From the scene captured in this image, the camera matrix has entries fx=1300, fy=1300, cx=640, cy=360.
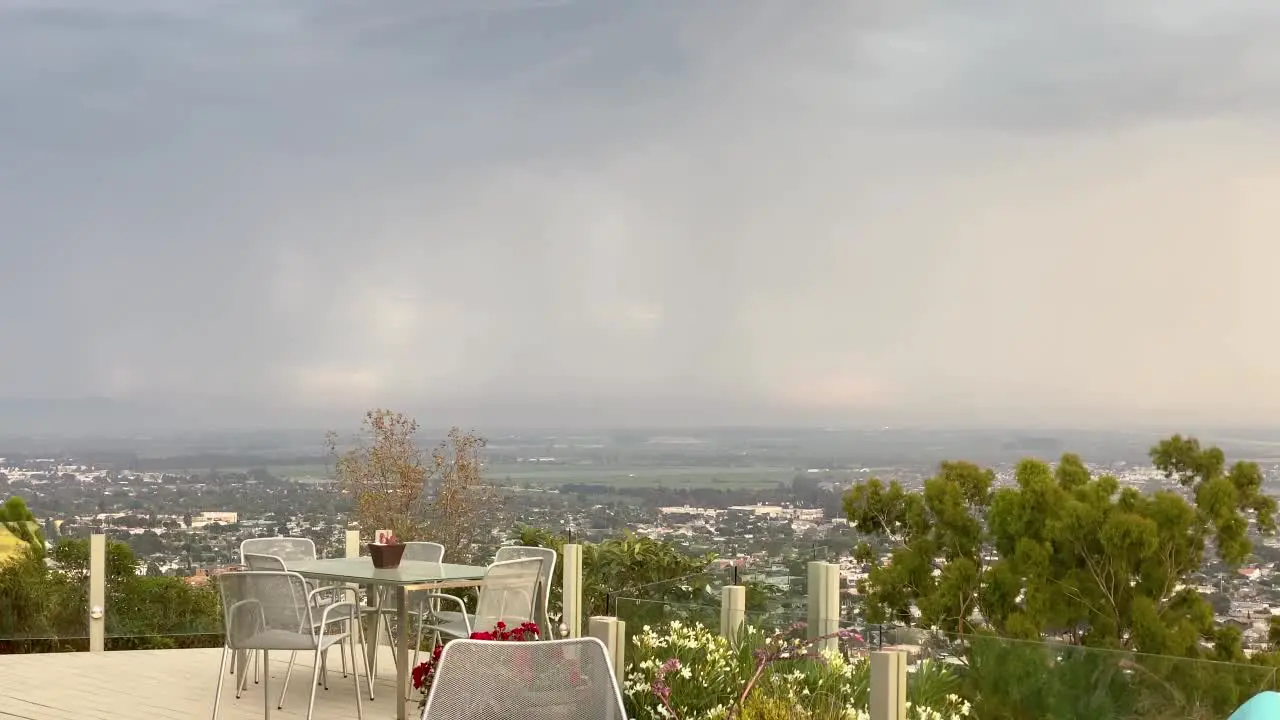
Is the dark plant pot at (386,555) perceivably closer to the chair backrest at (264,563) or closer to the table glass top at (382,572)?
the table glass top at (382,572)

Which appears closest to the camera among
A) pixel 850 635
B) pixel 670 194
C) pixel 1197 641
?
pixel 850 635

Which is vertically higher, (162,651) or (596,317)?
(596,317)

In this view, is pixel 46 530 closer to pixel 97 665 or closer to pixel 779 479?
pixel 97 665

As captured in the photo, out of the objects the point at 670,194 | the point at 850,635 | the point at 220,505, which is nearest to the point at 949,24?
the point at 670,194

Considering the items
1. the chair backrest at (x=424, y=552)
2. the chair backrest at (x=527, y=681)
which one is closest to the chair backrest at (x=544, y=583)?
the chair backrest at (x=424, y=552)

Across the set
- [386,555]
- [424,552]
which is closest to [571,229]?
[424,552]

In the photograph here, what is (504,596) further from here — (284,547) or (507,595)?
(284,547)
